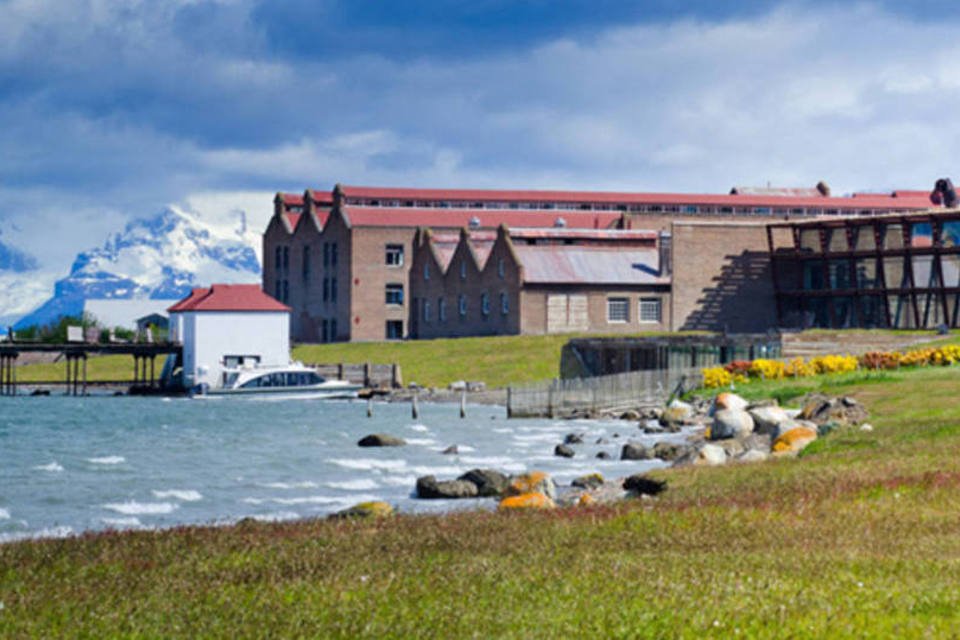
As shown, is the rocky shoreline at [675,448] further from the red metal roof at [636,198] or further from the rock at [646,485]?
the red metal roof at [636,198]

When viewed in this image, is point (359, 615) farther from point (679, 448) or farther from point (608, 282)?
point (608, 282)

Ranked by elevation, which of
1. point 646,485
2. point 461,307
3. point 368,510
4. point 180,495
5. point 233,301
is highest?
point 461,307

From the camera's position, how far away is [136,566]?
15.2 m

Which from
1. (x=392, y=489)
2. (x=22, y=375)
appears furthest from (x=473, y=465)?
(x=22, y=375)

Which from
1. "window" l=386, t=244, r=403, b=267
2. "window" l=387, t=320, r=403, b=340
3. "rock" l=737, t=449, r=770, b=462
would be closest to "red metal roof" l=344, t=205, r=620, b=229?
"window" l=386, t=244, r=403, b=267

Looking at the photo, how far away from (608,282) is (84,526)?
78.6m

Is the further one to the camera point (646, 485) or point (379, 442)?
point (379, 442)

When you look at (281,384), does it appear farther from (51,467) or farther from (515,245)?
(51,467)

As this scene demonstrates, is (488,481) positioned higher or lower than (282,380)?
lower

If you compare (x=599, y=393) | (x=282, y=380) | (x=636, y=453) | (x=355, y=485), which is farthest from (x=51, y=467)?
(x=282, y=380)

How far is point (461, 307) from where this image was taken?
11375cm

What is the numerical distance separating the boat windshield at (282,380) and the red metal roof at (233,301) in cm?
570

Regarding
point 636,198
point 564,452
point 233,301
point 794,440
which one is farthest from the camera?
point 636,198

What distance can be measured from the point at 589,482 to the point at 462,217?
9561cm
